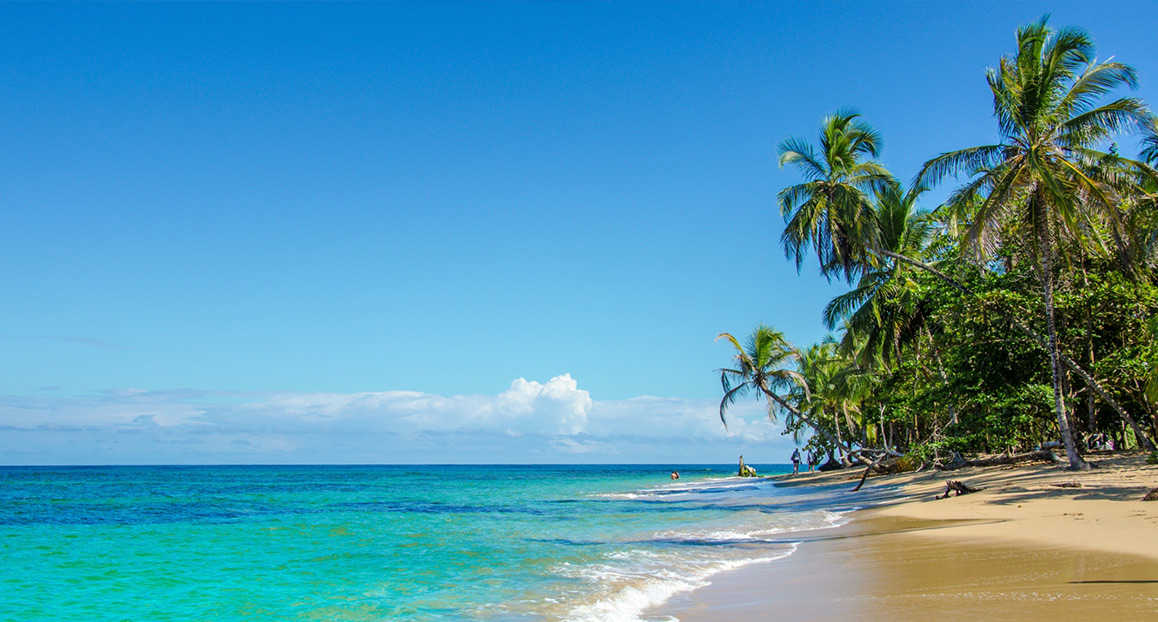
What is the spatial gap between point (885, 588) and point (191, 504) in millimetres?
31479

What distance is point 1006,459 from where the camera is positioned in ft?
69.0

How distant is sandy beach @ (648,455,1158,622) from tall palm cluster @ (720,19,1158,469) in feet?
7.06

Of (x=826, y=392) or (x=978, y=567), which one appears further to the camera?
(x=826, y=392)

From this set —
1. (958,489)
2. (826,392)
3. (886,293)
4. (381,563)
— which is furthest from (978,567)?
(826,392)

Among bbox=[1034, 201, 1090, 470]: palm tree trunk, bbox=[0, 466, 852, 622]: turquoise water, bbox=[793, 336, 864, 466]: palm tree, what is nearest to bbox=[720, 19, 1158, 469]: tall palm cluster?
bbox=[1034, 201, 1090, 470]: palm tree trunk

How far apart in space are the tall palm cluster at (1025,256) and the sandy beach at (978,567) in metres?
2.15

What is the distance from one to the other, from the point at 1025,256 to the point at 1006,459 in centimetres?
765

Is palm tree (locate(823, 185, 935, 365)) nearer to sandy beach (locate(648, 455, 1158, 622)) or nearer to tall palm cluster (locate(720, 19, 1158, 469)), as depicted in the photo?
tall palm cluster (locate(720, 19, 1158, 469))

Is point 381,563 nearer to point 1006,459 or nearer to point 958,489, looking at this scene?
point 958,489

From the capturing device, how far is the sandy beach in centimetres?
560

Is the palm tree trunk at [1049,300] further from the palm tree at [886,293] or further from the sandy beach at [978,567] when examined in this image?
the palm tree at [886,293]

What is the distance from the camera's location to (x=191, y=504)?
3061 centimetres

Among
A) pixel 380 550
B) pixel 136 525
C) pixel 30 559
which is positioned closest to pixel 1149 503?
pixel 380 550

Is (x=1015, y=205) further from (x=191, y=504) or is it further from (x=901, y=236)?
(x=191, y=504)
